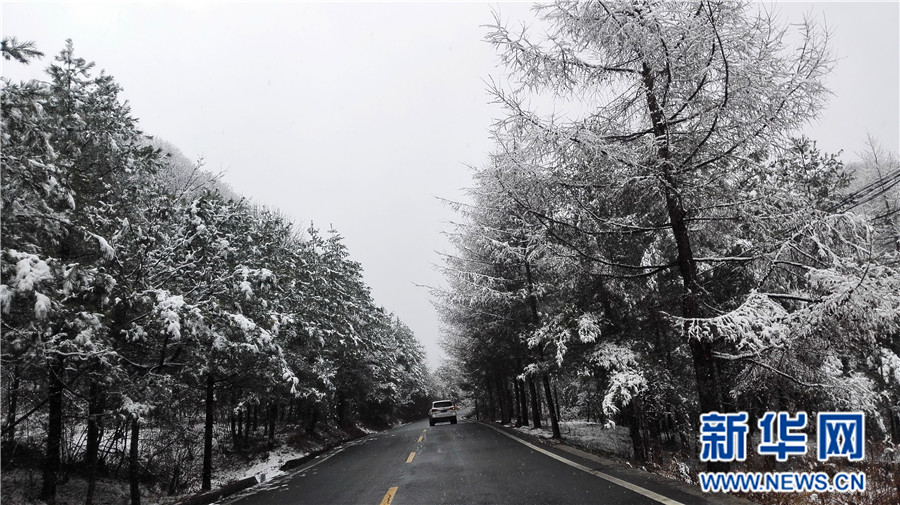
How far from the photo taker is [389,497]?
7.42m

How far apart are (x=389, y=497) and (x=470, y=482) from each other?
59.4 inches

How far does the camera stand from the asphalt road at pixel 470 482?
6.35 metres

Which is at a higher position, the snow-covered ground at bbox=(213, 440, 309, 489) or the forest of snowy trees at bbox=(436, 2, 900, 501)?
the forest of snowy trees at bbox=(436, 2, 900, 501)

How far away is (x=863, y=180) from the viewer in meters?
34.0

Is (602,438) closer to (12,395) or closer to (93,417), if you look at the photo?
(93,417)

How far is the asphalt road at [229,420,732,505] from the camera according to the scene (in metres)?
6.35

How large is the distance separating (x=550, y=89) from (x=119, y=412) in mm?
8493

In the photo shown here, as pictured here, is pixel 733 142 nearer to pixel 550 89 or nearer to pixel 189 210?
pixel 550 89

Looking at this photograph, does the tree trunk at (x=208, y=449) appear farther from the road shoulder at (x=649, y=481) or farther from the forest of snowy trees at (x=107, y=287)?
the road shoulder at (x=649, y=481)

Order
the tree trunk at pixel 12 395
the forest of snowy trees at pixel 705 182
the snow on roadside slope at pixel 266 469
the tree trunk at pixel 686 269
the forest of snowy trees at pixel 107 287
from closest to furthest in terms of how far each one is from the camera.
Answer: the forest of snowy trees at pixel 107 287, the forest of snowy trees at pixel 705 182, the tree trunk at pixel 12 395, the tree trunk at pixel 686 269, the snow on roadside slope at pixel 266 469

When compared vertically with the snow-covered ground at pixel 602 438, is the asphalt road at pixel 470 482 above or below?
above

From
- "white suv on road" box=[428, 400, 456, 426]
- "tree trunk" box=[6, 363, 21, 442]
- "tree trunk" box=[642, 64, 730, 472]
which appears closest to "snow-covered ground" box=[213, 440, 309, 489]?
"tree trunk" box=[6, 363, 21, 442]

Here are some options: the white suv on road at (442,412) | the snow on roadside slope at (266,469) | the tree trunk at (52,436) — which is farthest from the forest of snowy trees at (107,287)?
the white suv on road at (442,412)

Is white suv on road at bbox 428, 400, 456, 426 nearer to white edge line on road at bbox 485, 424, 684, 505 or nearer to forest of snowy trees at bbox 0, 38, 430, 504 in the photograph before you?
forest of snowy trees at bbox 0, 38, 430, 504
